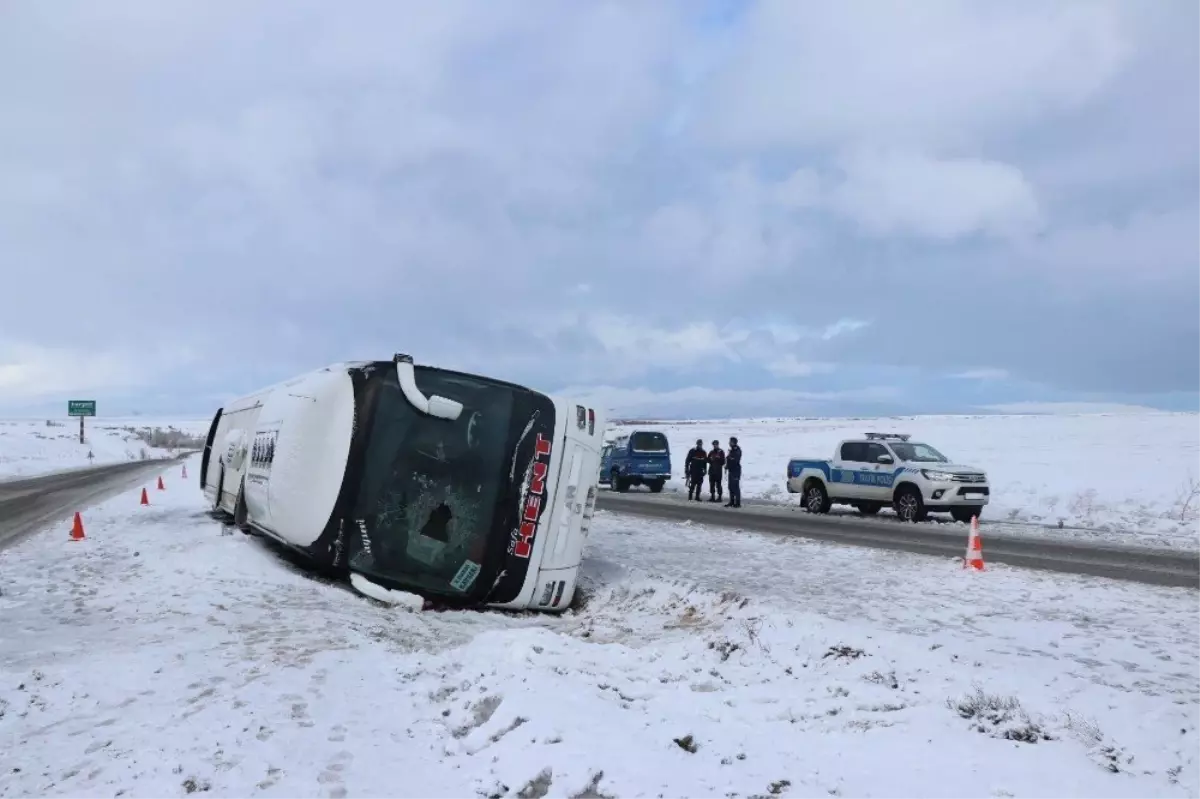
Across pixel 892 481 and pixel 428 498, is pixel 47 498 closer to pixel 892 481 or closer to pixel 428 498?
pixel 428 498

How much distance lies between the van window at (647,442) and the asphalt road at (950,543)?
26.5ft

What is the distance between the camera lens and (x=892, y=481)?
20.7 meters

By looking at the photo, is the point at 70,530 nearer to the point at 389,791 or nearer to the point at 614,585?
the point at 614,585

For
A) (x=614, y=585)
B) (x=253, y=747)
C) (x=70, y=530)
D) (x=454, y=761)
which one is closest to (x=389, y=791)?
(x=454, y=761)

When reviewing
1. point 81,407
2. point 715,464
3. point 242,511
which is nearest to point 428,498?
point 242,511

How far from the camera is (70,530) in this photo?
15922 mm

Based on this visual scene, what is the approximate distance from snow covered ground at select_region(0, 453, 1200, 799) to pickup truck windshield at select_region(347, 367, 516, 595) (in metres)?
0.47

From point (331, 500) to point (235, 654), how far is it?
2.29 metres

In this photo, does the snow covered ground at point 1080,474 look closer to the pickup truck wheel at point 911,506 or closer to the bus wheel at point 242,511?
the pickup truck wheel at point 911,506

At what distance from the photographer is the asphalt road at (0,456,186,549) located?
17519 mm

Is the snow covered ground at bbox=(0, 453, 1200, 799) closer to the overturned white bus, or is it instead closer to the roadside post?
the overturned white bus

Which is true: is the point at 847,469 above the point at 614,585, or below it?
above

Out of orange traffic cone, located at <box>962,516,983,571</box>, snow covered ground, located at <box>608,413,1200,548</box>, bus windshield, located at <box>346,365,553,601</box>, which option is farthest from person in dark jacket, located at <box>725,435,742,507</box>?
bus windshield, located at <box>346,365,553,601</box>

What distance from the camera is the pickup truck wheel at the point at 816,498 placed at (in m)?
22.2
